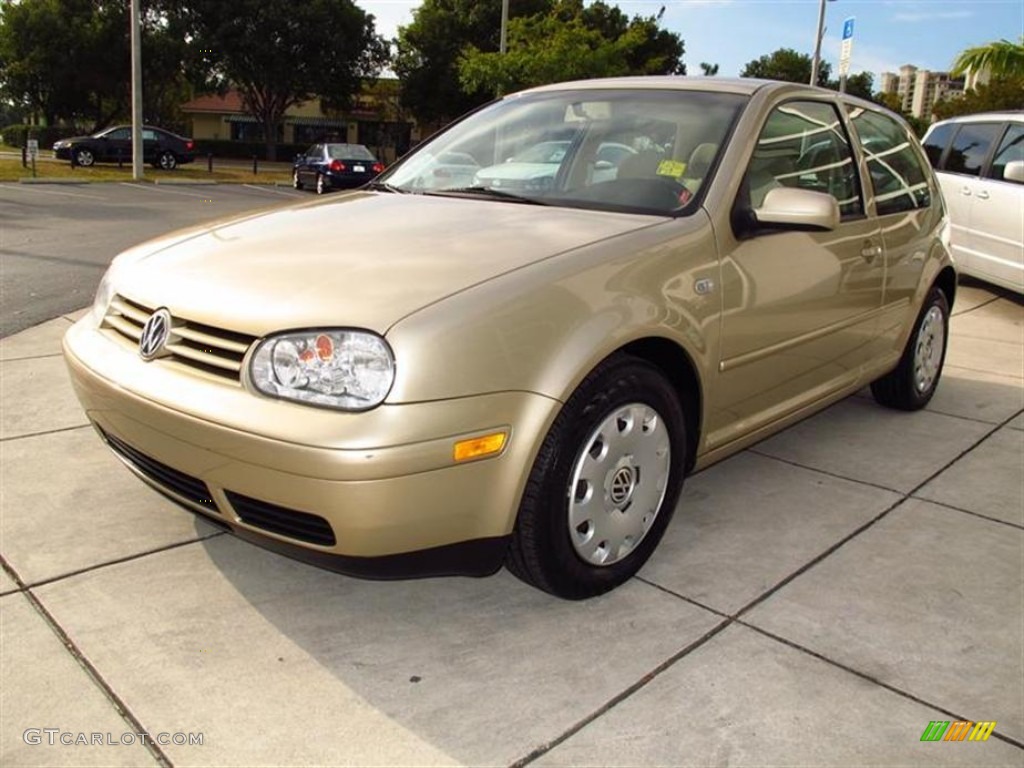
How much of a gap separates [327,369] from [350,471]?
27cm

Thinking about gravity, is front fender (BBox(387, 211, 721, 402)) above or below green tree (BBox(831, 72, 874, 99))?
below

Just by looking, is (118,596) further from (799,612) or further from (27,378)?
(27,378)

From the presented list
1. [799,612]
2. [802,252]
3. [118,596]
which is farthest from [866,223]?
[118,596]

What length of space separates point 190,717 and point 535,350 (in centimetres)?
127

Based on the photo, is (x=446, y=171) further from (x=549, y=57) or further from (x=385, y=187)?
(x=549, y=57)

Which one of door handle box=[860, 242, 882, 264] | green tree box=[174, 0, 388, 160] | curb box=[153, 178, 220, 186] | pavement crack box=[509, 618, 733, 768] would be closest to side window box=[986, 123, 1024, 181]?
door handle box=[860, 242, 882, 264]

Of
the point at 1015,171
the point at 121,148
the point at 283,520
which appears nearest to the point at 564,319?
the point at 283,520

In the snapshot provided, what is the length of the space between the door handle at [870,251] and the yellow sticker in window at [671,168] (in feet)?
3.83

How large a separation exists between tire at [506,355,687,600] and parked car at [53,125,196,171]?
29039mm

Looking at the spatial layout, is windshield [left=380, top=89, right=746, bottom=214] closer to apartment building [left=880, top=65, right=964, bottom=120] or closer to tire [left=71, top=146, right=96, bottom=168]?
tire [left=71, top=146, right=96, bottom=168]

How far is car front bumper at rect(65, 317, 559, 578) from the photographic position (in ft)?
7.33

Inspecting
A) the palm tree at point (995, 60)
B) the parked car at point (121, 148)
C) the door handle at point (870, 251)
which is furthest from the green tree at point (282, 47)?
the door handle at point (870, 251)

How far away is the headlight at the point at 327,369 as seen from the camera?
89.0 inches

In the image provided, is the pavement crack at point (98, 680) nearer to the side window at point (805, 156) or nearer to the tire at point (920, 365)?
the side window at point (805, 156)
